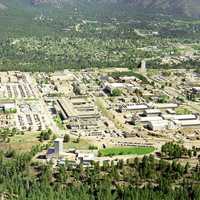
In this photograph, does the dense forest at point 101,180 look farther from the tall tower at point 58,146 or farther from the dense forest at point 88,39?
the dense forest at point 88,39

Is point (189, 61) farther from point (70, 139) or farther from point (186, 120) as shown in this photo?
point (70, 139)

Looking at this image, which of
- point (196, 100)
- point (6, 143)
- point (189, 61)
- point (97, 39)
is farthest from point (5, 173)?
point (97, 39)

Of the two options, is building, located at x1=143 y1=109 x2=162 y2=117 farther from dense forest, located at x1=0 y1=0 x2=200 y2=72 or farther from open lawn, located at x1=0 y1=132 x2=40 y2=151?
dense forest, located at x1=0 y1=0 x2=200 y2=72

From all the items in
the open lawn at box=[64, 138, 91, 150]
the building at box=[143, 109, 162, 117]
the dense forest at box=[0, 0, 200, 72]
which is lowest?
the open lawn at box=[64, 138, 91, 150]

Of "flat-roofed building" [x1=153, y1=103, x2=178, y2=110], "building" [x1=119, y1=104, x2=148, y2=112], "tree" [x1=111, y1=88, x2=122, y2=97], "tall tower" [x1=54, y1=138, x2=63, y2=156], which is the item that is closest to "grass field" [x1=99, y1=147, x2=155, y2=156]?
"tall tower" [x1=54, y1=138, x2=63, y2=156]

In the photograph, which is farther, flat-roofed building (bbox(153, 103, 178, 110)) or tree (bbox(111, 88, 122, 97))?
tree (bbox(111, 88, 122, 97))

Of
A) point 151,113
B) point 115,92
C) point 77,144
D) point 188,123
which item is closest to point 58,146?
point 77,144

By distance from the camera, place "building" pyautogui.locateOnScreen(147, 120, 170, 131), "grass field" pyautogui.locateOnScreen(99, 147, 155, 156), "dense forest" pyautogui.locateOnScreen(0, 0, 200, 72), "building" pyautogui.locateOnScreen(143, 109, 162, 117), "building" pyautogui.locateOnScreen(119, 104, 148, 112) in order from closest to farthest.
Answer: "grass field" pyautogui.locateOnScreen(99, 147, 155, 156), "building" pyautogui.locateOnScreen(147, 120, 170, 131), "building" pyautogui.locateOnScreen(143, 109, 162, 117), "building" pyautogui.locateOnScreen(119, 104, 148, 112), "dense forest" pyautogui.locateOnScreen(0, 0, 200, 72)

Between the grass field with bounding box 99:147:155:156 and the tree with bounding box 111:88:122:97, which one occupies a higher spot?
the tree with bounding box 111:88:122:97
